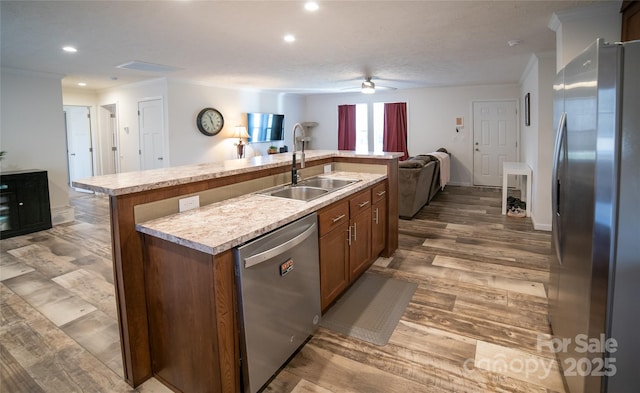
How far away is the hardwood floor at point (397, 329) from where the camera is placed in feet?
6.26

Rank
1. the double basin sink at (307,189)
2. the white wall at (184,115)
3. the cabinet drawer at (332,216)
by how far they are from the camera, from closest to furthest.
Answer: the cabinet drawer at (332,216)
the double basin sink at (307,189)
the white wall at (184,115)

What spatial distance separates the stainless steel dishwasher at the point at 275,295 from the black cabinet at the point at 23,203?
477 cm

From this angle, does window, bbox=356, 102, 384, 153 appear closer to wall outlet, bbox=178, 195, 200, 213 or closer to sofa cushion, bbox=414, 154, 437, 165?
sofa cushion, bbox=414, 154, 437, 165

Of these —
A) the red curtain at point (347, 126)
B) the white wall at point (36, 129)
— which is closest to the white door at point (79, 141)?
the white wall at point (36, 129)

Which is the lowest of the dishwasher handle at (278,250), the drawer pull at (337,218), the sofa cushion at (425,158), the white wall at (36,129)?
the dishwasher handle at (278,250)

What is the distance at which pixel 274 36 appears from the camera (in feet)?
12.1

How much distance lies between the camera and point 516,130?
7.55 m

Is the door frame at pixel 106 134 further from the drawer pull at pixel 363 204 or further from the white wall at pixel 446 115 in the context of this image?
the drawer pull at pixel 363 204

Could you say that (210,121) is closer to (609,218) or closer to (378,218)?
(378,218)

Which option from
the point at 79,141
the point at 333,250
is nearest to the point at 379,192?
the point at 333,250

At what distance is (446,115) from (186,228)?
301 inches

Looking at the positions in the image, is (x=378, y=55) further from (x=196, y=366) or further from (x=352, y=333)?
(x=196, y=366)

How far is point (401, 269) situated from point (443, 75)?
4459 mm

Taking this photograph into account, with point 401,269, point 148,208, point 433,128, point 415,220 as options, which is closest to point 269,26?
point 148,208
